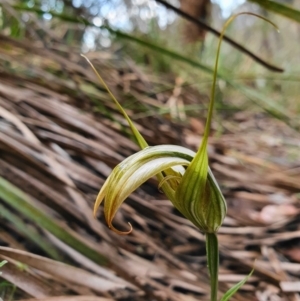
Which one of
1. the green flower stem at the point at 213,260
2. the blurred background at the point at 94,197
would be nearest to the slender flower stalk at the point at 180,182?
the green flower stem at the point at 213,260

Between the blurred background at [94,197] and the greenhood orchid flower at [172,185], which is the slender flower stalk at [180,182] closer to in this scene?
the greenhood orchid flower at [172,185]

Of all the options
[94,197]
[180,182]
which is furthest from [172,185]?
[94,197]

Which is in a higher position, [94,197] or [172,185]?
[94,197]

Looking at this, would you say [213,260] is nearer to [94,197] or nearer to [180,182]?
[180,182]

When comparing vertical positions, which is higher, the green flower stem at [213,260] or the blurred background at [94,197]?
the blurred background at [94,197]

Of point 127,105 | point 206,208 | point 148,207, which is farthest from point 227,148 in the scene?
point 206,208

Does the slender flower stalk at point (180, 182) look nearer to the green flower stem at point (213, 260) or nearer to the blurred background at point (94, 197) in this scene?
the green flower stem at point (213, 260)

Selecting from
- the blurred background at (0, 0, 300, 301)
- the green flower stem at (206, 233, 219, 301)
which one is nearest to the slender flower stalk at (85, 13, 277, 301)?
the green flower stem at (206, 233, 219, 301)

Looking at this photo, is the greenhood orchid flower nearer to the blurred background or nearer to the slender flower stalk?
the slender flower stalk

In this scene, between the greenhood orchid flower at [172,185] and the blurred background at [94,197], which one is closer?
the greenhood orchid flower at [172,185]
